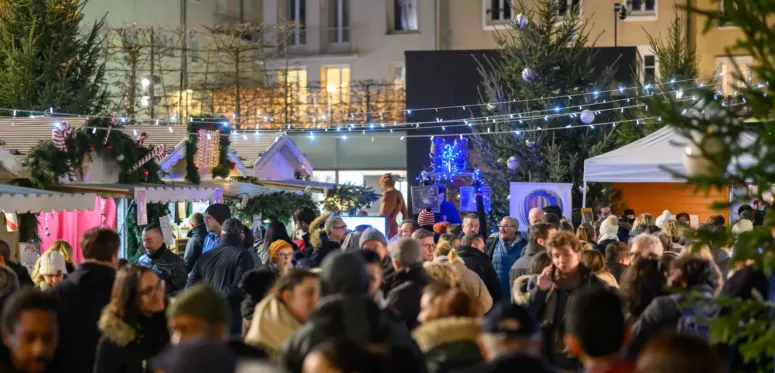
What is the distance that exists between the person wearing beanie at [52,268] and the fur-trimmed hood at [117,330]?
9.19 ft

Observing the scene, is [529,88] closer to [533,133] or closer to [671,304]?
[533,133]

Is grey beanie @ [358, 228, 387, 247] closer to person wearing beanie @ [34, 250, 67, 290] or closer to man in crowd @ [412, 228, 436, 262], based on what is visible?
man in crowd @ [412, 228, 436, 262]

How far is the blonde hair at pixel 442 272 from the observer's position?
7.67m

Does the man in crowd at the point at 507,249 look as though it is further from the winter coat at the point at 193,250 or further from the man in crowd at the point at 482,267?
the winter coat at the point at 193,250

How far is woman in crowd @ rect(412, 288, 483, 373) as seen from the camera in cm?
513

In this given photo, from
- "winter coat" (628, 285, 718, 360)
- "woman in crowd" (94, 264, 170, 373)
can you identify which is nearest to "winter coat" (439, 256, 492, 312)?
"winter coat" (628, 285, 718, 360)

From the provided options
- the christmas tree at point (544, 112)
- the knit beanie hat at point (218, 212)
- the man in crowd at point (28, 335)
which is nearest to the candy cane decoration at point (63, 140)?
the knit beanie hat at point (218, 212)

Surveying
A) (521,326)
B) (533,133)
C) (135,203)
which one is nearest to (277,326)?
(521,326)

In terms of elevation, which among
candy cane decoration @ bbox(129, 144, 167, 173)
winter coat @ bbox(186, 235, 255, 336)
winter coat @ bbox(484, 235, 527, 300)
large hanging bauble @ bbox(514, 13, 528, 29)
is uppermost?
large hanging bauble @ bbox(514, 13, 528, 29)

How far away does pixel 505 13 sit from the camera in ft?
130

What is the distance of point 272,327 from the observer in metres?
5.73

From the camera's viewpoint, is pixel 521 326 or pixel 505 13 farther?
pixel 505 13

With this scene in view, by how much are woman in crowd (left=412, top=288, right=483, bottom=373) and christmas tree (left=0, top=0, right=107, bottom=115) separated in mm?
25688

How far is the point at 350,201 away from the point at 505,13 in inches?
744
